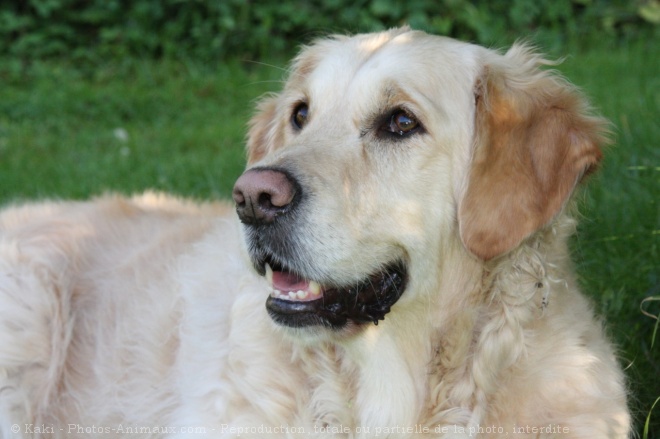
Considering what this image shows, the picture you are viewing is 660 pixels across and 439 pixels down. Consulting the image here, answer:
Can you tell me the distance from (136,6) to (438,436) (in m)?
9.98

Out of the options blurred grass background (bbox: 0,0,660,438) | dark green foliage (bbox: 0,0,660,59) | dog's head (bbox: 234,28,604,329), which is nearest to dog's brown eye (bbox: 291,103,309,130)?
dog's head (bbox: 234,28,604,329)

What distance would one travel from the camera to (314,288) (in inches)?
129

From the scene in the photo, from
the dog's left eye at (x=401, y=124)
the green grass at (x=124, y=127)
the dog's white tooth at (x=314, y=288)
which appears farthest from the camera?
the green grass at (x=124, y=127)

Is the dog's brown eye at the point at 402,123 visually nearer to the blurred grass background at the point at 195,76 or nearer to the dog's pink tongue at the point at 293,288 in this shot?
the dog's pink tongue at the point at 293,288

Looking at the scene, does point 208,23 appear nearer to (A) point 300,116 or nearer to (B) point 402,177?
(A) point 300,116

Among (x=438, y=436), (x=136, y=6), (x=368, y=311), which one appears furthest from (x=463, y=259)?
(x=136, y=6)

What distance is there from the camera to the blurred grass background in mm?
7277

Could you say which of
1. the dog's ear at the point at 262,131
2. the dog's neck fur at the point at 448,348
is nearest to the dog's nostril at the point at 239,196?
the dog's neck fur at the point at 448,348

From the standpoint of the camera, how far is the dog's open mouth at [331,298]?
3.23 m

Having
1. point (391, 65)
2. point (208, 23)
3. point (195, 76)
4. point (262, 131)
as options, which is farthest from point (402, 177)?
point (208, 23)

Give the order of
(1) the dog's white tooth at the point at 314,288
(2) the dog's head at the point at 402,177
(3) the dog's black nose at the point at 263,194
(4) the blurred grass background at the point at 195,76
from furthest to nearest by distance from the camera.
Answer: (4) the blurred grass background at the point at 195,76 < (1) the dog's white tooth at the point at 314,288 < (2) the dog's head at the point at 402,177 < (3) the dog's black nose at the point at 263,194

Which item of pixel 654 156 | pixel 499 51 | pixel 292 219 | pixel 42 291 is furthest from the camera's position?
pixel 654 156

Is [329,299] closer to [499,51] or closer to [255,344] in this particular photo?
[255,344]

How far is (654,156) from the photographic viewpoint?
588 cm
